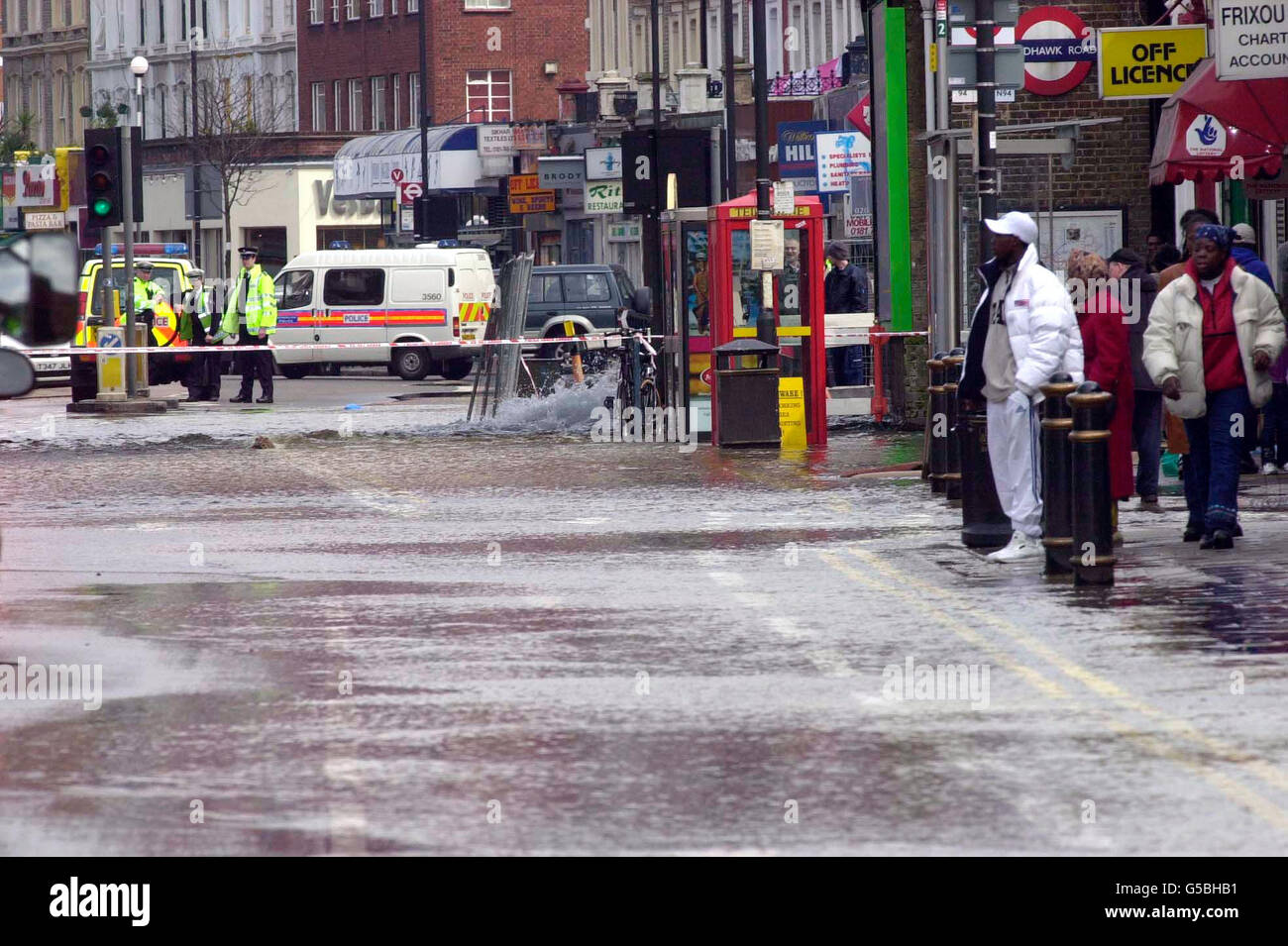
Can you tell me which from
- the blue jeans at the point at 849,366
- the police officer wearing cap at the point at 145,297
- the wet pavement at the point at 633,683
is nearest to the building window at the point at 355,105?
the police officer wearing cap at the point at 145,297

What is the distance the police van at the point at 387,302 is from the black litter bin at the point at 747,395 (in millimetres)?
22402

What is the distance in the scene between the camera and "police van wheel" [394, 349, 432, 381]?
47.0 metres

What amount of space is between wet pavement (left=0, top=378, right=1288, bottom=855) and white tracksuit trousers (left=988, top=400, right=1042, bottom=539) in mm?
357

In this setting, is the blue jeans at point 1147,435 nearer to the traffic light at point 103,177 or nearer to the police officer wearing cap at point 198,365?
the traffic light at point 103,177

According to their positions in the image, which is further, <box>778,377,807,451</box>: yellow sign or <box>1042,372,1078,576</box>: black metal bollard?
<box>778,377,807,451</box>: yellow sign

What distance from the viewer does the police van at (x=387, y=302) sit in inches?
1849

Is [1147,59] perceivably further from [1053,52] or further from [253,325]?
[253,325]

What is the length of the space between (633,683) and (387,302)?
122 ft

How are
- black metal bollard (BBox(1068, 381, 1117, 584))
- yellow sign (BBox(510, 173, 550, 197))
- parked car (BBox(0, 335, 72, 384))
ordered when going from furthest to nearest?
yellow sign (BBox(510, 173, 550, 197)) → parked car (BBox(0, 335, 72, 384)) → black metal bollard (BBox(1068, 381, 1117, 584))

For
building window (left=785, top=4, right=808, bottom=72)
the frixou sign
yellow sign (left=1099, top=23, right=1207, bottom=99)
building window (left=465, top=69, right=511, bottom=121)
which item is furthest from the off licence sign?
the frixou sign

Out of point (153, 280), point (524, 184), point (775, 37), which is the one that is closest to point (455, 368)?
point (153, 280)

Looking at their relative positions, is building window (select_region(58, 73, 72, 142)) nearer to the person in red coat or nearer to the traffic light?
the traffic light

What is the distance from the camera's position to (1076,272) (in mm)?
15711
